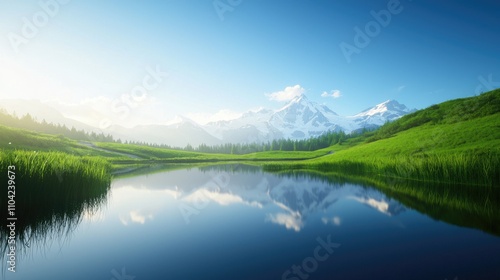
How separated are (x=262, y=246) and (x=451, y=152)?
107ft

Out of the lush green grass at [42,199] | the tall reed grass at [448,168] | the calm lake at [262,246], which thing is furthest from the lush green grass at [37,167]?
the tall reed grass at [448,168]

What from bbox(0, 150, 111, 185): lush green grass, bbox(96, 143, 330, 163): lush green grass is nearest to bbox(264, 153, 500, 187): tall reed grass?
bbox(0, 150, 111, 185): lush green grass

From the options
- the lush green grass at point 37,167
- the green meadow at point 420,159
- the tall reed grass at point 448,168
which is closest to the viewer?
the lush green grass at point 37,167

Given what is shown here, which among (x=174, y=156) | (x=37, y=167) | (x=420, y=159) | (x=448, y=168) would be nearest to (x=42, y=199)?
(x=37, y=167)

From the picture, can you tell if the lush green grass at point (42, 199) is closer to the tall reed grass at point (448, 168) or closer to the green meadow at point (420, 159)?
the green meadow at point (420, 159)

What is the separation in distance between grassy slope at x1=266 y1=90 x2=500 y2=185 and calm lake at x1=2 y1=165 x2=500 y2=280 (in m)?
11.1

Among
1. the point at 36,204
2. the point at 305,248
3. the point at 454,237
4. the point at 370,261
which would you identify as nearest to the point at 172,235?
Result: the point at 305,248

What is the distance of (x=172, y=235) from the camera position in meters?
10.9

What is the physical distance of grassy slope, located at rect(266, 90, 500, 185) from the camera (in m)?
22.3

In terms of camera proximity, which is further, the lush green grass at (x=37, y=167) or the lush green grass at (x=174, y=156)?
the lush green grass at (x=174, y=156)

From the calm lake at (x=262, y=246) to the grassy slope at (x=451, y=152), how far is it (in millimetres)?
11060

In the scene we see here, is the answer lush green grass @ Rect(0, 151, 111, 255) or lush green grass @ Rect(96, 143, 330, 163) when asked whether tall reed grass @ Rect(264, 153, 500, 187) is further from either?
lush green grass @ Rect(96, 143, 330, 163)

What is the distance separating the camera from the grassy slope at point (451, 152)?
22281 mm

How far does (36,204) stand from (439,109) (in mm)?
77271
